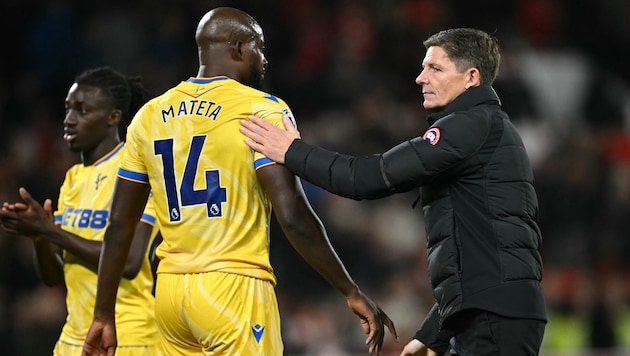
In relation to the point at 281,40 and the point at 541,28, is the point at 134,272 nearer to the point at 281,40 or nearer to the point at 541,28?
the point at 281,40

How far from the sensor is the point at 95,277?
507 cm

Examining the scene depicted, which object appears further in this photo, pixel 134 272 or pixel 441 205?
pixel 134 272

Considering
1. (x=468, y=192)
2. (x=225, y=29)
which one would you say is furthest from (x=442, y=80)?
(x=225, y=29)

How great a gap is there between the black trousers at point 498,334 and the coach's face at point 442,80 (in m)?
0.89

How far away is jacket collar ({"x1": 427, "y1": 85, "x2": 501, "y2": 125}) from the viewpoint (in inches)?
166

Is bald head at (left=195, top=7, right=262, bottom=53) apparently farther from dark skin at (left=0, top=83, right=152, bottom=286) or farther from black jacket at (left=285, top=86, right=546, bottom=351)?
dark skin at (left=0, top=83, right=152, bottom=286)

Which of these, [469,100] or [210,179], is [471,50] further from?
[210,179]

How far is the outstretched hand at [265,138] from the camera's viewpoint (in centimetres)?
407

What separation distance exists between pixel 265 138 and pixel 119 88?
159cm

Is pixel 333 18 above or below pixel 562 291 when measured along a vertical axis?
above

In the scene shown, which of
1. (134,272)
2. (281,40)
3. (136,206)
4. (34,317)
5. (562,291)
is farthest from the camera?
(281,40)

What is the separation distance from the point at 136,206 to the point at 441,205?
1.29 m

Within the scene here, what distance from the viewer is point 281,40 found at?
1101 cm

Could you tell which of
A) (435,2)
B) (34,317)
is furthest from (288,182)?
(435,2)
